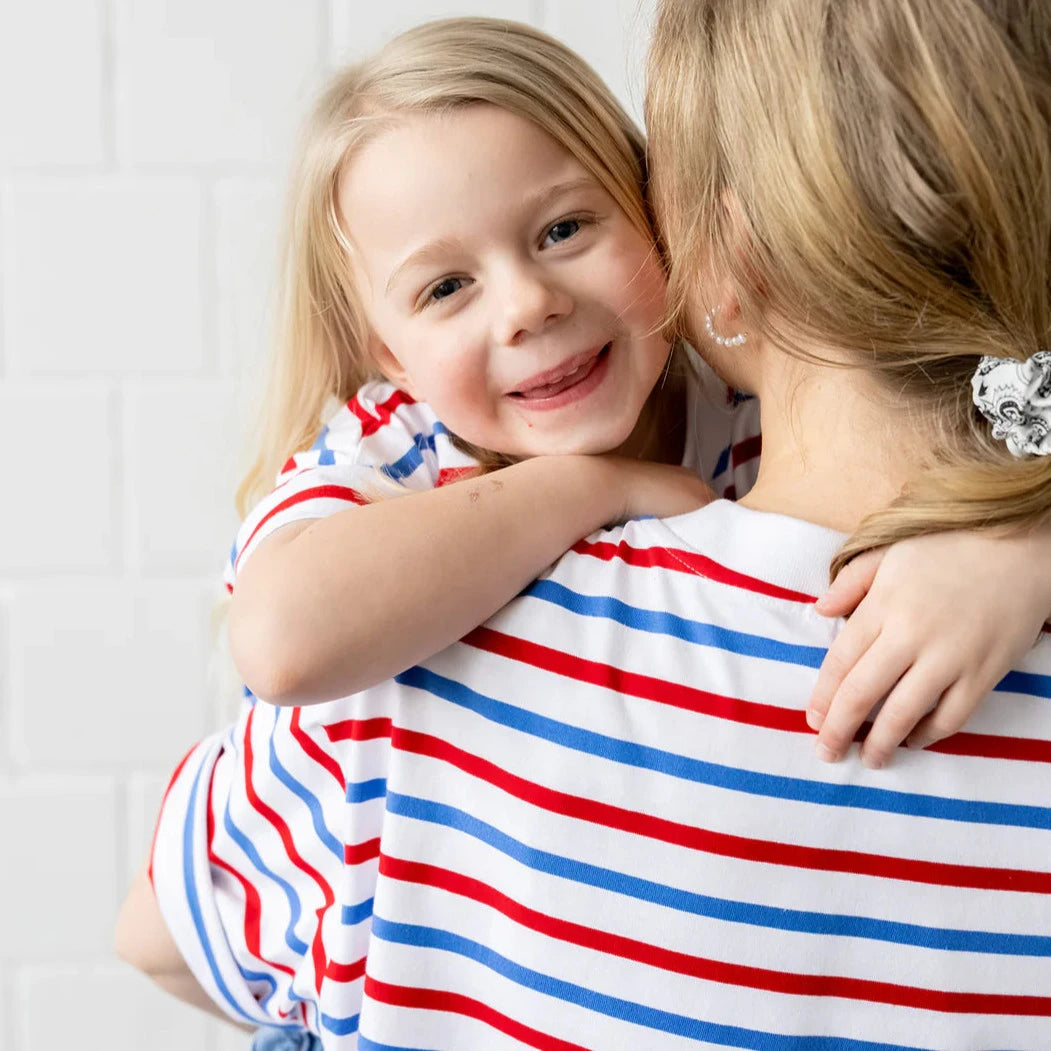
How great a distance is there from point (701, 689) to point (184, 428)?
780 mm

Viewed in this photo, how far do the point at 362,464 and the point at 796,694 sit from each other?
35cm

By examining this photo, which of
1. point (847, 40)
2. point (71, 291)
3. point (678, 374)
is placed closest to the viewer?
point (847, 40)

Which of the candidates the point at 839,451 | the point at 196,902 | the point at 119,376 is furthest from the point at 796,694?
the point at 119,376

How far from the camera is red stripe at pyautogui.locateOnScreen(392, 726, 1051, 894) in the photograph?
0.59m

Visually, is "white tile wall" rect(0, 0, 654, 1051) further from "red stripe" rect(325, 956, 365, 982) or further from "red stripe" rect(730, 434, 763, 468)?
"red stripe" rect(325, 956, 365, 982)

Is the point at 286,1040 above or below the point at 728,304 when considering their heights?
below

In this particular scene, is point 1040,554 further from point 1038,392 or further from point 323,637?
point 323,637

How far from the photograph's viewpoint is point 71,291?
3.95 feet

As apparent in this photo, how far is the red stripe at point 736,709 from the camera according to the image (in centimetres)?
59

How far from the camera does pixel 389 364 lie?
0.95m

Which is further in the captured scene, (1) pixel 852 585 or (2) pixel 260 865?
(2) pixel 260 865

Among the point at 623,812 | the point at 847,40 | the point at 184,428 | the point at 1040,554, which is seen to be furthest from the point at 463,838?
the point at 184,428

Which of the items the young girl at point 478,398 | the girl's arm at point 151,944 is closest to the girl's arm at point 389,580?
the young girl at point 478,398

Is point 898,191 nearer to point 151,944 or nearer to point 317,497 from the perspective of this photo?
point 317,497
